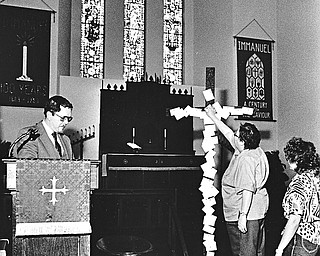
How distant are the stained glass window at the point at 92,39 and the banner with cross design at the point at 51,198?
797 cm

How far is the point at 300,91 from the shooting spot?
423 inches

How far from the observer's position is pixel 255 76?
1135 centimetres

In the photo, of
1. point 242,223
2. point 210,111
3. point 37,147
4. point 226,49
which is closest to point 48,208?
point 37,147

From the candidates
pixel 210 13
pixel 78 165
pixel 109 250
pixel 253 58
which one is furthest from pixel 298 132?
pixel 78 165

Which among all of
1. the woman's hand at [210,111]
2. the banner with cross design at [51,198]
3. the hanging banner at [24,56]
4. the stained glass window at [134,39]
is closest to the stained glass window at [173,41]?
the stained glass window at [134,39]

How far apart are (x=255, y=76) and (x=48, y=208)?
26.4 feet

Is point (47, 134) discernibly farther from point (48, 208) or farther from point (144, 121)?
point (144, 121)

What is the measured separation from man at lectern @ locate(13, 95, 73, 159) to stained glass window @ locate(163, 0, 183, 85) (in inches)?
325

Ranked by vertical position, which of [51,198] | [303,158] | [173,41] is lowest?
[51,198]

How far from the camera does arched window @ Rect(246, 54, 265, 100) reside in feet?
36.9

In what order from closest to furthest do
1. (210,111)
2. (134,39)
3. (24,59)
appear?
(210,111) < (24,59) < (134,39)

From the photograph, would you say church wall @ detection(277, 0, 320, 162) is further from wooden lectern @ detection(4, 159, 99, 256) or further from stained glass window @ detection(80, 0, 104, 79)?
wooden lectern @ detection(4, 159, 99, 256)

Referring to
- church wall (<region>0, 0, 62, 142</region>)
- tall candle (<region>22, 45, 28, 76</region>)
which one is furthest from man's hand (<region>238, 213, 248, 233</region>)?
tall candle (<region>22, 45, 28, 76</region>)

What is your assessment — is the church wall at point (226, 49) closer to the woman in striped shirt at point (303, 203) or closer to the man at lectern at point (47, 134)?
Answer: the man at lectern at point (47, 134)
